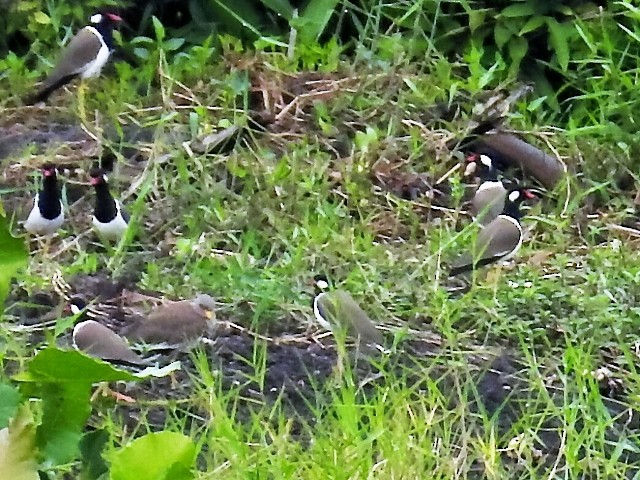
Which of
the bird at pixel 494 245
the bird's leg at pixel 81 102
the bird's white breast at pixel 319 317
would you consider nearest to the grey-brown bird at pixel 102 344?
the bird's white breast at pixel 319 317

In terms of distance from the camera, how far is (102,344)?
3295mm

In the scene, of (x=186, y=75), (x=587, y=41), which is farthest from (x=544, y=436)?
(x=186, y=75)

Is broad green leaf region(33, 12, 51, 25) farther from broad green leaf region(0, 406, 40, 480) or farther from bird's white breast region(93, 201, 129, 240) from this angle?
broad green leaf region(0, 406, 40, 480)

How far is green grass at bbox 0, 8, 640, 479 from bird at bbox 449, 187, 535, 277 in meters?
0.08

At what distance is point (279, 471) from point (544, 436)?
790 millimetres

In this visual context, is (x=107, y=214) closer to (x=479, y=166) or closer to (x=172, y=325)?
(x=172, y=325)

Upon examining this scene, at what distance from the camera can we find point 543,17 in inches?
209

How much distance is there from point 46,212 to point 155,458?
3658mm

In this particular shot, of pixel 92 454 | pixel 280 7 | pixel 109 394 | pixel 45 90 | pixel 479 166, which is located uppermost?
pixel 92 454

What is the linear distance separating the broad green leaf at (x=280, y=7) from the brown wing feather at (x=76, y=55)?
0.90 m

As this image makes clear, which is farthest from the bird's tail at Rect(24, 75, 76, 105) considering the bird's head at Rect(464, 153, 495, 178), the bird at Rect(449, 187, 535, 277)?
the bird at Rect(449, 187, 535, 277)

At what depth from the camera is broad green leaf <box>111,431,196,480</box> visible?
29.1 inches

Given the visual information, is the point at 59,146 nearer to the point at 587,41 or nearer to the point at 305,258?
the point at 305,258

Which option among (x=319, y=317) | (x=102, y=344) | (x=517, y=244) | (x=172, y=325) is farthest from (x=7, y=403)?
(x=517, y=244)
